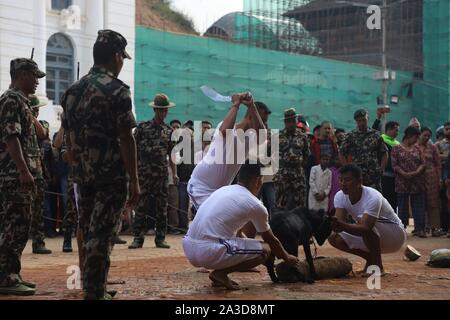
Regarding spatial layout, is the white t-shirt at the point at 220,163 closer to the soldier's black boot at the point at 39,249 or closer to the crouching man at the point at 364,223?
the crouching man at the point at 364,223

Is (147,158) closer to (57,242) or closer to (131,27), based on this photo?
(57,242)

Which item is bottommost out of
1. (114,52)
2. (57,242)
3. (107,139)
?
(57,242)

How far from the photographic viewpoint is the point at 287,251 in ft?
24.9

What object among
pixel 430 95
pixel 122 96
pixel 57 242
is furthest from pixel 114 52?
pixel 430 95

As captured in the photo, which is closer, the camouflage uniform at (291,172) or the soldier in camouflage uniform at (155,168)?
the soldier in camouflage uniform at (155,168)

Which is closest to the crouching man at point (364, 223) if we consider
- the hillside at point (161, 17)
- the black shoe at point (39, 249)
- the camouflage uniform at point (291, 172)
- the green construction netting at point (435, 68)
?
the camouflage uniform at point (291, 172)

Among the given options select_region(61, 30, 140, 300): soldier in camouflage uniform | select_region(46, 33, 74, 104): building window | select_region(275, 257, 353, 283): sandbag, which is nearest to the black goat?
select_region(275, 257, 353, 283): sandbag

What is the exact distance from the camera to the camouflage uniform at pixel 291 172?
12180 millimetres

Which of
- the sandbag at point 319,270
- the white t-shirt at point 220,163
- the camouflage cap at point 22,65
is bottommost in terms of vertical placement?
the sandbag at point 319,270

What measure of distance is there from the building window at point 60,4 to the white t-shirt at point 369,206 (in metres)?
28.0

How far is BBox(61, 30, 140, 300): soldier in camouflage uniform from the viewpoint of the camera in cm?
580

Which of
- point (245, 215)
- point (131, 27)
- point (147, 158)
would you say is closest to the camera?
point (245, 215)

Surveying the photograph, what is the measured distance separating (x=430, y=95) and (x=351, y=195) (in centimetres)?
4188

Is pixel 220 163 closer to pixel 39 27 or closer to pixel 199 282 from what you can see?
pixel 199 282
